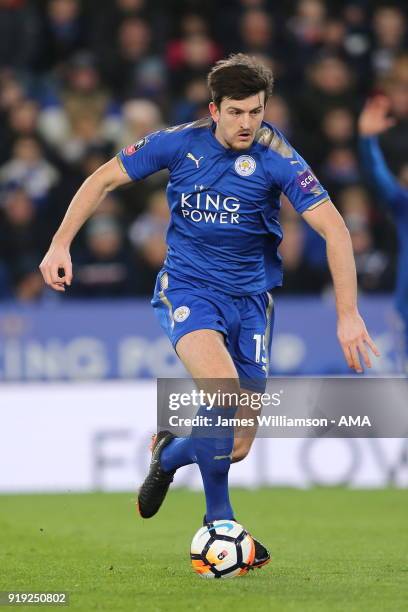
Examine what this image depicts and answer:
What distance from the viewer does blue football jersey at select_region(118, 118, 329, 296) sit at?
6715 millimetres

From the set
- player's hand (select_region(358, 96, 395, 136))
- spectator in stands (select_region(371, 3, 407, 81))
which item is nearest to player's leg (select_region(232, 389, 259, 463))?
player's hand (select_region(358, 96, 395, 136))

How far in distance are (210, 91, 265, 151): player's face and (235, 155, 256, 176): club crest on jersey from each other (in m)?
0.06

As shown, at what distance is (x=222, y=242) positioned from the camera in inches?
273

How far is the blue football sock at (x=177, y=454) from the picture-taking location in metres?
7.00

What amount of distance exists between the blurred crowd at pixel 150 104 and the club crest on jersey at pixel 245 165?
5.92 m

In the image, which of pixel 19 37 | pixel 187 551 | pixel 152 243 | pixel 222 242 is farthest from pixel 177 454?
pixel 19 37

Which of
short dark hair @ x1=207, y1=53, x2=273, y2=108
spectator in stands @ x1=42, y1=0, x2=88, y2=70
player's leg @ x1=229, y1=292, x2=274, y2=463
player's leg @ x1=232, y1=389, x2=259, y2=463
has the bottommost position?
player's leg @ x1=232, y1=389, x2=259, y2=463

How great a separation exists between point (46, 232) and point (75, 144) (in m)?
1.09

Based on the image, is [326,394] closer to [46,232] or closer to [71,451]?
[71,451]

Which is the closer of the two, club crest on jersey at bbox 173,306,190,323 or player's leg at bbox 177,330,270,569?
player's leg at bbox 177,330,270,569

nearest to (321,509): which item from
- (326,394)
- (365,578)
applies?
(326,394)

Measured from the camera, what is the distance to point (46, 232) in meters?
14.0

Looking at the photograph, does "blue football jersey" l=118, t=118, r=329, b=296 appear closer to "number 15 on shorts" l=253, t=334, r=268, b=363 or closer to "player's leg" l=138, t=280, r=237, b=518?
"player's leg" l=138, t=280, r=237, b=518

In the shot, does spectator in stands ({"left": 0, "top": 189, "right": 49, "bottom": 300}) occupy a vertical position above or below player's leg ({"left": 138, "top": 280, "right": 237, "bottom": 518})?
above
